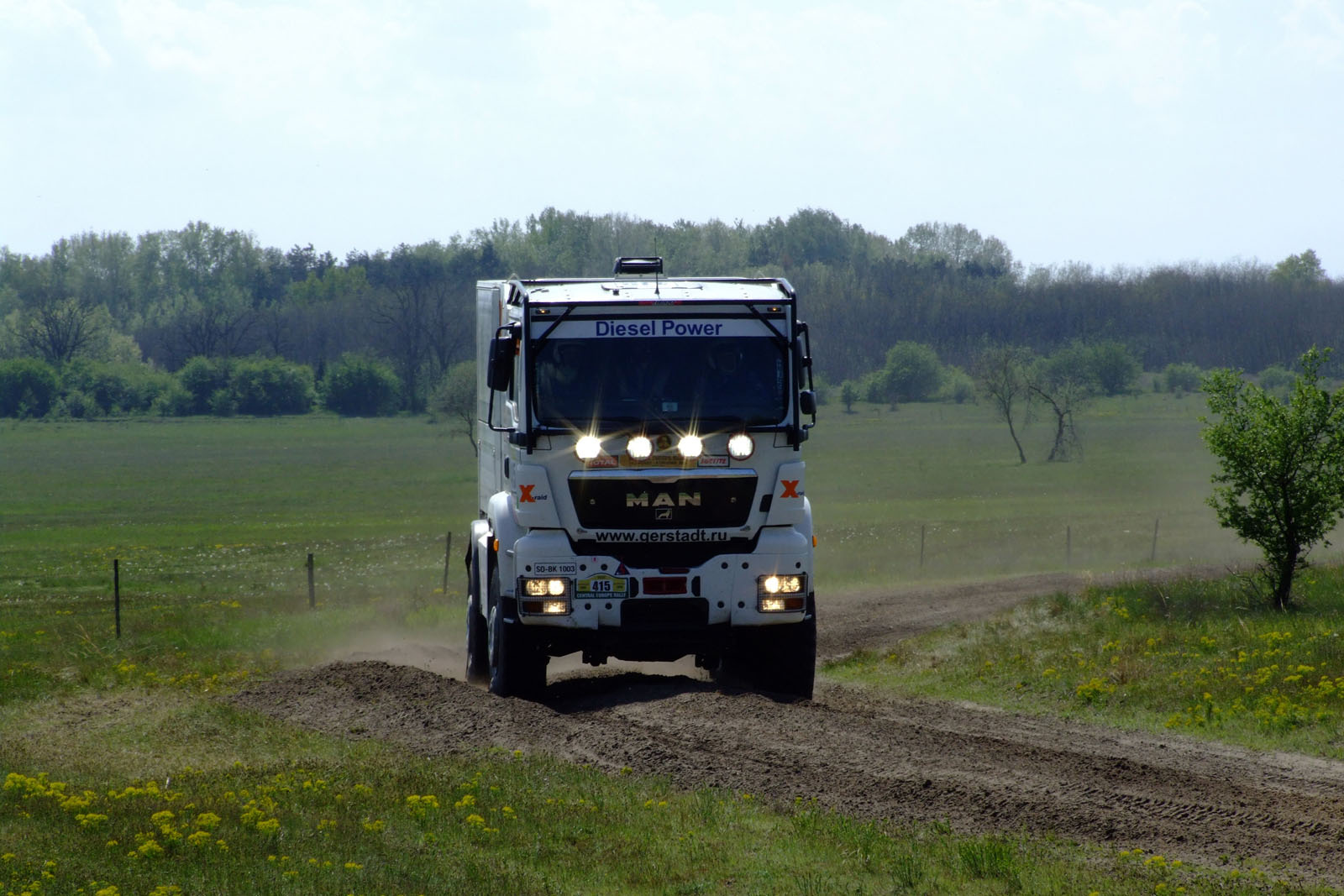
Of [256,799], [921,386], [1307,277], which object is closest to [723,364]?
[256,799]

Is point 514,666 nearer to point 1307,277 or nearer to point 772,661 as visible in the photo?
point 772,661

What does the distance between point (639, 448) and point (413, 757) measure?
337cm

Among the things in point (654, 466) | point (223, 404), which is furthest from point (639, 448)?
point (223, 404)

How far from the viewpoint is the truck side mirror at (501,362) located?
40.9ft

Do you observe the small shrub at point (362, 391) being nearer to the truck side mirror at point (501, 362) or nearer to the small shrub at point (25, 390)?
the small shrub at point (25, 390)

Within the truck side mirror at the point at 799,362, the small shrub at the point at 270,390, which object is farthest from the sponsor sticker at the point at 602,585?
the small shrub at the point at 270,390

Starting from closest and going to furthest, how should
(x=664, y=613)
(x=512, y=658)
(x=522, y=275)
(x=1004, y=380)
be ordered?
→ (x=664, y=613)
(x=512, y=658)
(x=1004, y=380)
(x=522, y=275)

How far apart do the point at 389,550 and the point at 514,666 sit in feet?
97.5

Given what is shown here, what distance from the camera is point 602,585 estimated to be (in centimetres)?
1261

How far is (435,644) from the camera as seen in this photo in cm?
2098

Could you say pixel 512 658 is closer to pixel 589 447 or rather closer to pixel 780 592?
pixel 589 447

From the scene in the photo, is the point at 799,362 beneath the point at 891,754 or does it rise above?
above

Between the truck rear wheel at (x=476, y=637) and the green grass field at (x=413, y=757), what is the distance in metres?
2.82

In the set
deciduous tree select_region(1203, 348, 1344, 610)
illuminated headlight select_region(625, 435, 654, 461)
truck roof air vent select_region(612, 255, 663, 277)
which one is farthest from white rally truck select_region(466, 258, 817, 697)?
deciduous tree select_region(1203, 348, 1344, 610)
